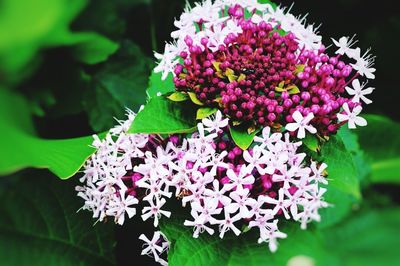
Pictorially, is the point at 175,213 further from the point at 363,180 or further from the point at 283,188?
the point at 363,180

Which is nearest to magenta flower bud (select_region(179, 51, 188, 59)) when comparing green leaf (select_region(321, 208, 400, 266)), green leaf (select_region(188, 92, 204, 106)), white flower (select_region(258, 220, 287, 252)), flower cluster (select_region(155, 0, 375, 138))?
flower cluster (select_region(155, 0, 375, 138))

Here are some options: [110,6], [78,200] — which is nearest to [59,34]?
[110,6]

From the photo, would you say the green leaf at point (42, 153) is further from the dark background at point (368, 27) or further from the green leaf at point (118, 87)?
the dark background at point (368, 27)

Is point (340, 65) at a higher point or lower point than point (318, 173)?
higher

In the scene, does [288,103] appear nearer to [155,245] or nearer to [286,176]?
[286,176]

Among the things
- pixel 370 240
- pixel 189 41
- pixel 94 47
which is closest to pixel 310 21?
pixel 94 47
